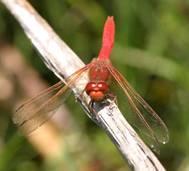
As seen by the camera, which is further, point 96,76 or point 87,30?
point 87,30

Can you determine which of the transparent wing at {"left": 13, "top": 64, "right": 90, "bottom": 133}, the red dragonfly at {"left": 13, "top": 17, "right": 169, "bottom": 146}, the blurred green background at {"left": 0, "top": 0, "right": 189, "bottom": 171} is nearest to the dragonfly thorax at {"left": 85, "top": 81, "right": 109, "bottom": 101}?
the red dragonfly at {"left": 13, "top": 17, "right": 169, "bottom": 146}

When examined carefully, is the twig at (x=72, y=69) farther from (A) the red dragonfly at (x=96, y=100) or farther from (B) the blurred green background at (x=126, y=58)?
(B) the blurred green background at (x=126, y=58)

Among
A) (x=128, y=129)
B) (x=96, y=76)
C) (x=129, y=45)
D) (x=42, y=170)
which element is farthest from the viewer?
(x=129, y=45)

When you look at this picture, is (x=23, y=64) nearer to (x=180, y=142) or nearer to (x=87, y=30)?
(x=87, y=30)

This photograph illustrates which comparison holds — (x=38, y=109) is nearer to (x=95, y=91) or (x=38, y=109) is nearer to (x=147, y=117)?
(x=95, y=91)

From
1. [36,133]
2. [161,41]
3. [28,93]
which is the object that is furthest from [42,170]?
[161,41]

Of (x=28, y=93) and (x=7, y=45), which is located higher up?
(x=7, y=45)

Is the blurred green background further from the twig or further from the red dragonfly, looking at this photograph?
the twig
